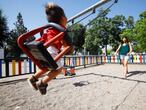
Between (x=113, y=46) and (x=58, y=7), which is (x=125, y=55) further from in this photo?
(x=113, y=46)

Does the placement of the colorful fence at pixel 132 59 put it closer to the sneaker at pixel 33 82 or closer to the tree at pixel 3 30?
the sneaker at pixel 33 82

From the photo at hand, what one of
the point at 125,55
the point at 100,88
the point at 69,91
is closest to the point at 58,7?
the point at 69,91

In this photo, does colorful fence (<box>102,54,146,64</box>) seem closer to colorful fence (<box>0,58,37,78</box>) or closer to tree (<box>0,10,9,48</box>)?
colorful fence (<box>0,58,37,78</box>)

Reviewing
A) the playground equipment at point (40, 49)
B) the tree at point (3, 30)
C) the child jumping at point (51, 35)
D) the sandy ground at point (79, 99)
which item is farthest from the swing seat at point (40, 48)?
the tree at point (3, 30)

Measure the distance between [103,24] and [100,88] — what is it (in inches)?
1824

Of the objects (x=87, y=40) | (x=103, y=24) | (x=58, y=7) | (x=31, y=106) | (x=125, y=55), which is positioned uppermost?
(x=103, y=24)

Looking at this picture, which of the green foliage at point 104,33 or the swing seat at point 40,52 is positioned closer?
the swing seat at point 40,52

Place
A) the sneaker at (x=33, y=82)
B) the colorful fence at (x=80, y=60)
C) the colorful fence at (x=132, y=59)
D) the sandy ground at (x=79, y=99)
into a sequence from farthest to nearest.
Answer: the colorful fence at (x=132, y=59), the colorful fence at (x=80, y=60), the sandy ground at (x=79, y=99), the sneaker at (x=33, y=82)

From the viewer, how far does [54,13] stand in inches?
125

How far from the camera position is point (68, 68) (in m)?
11.4

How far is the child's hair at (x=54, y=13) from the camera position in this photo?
3.18 m

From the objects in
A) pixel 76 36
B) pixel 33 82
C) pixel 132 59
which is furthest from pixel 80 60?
pixel 33 82

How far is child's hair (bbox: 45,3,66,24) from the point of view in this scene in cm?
318

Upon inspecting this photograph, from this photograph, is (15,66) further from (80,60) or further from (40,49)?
(40,49)
